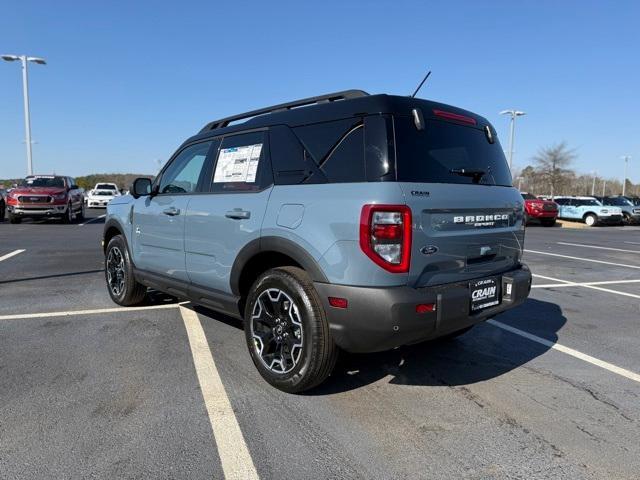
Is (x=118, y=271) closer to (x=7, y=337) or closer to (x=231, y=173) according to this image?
(x=7, y=337)

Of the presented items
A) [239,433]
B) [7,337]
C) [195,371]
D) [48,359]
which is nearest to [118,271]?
[7,337]

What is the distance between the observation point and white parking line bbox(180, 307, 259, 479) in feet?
8.09

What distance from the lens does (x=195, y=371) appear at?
12.2ft

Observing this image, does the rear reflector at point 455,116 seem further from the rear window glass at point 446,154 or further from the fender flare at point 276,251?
the fender flare at point 276,251

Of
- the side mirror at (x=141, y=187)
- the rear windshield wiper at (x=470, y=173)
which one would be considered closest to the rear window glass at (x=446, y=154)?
the rear windshield wiper at (x=470, y=173)

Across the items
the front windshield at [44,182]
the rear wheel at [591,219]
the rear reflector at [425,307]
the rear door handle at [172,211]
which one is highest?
the front windshield at [44,182]

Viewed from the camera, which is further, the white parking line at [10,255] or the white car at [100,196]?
the white car at [100,196]

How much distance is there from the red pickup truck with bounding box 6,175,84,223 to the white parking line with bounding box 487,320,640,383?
16.6 metres

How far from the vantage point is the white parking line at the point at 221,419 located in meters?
2.46

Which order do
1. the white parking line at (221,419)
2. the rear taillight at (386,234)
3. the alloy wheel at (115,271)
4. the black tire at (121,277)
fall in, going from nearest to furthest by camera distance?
the white parking line at (221,419) → the rear taillight at (386,234) → the black tire at (121,277) → the alloy wheel at (115,271)

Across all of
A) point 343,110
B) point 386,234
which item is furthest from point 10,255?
point 386,234

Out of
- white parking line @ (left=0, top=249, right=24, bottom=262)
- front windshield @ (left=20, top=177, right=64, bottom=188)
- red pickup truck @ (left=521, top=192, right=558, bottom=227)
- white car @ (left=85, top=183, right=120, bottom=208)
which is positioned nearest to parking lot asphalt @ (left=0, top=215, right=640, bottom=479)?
white parking line @ (left=0, top=249, right=24, bottom=262)

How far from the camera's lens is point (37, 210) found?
1694cm

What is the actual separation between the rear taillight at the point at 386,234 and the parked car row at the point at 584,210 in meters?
24.3
